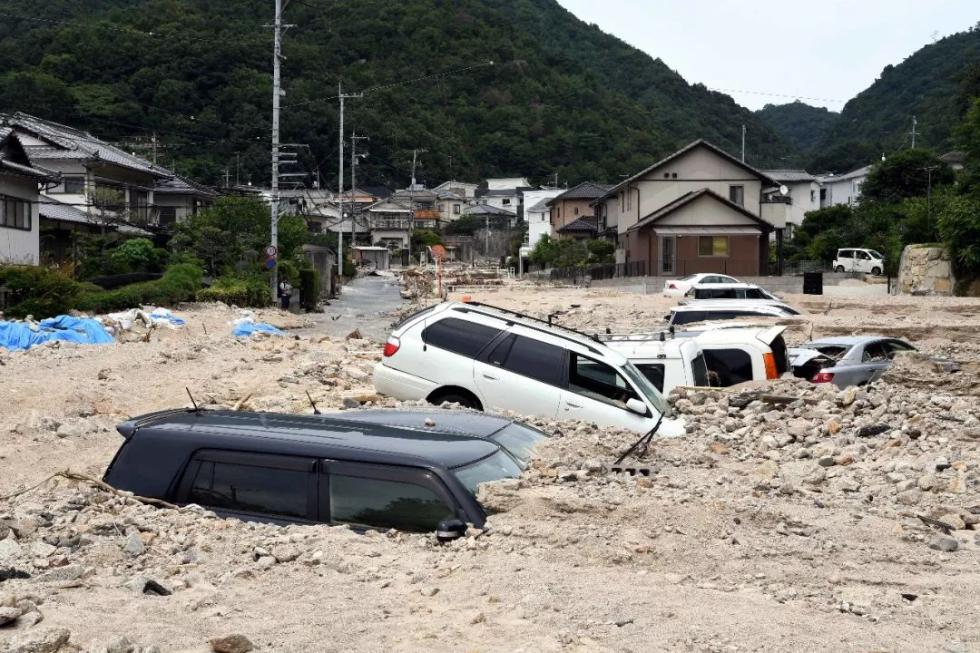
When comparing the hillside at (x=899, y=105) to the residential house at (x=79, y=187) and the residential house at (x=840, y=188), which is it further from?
the residential house at (x=79, y=187)

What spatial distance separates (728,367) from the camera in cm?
1531

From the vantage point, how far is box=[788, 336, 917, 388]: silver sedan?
15.8 m

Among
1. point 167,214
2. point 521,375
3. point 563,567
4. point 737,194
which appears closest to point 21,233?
point 167,214

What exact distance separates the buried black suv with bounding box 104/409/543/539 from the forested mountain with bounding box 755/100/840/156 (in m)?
152

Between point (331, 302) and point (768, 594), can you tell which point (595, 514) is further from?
point (331, 302)

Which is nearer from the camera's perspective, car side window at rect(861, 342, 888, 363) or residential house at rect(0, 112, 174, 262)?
Answer: car side window at rect(861, 342, 888, 363)

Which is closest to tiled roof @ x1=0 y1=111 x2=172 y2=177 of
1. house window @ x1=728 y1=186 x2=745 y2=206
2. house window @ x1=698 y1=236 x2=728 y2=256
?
house window @ x1=698 y1=236 x2=728 y2=256

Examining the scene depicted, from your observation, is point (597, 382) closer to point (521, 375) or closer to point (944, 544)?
point (521, 375)

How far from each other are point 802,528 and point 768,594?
5.41 ft

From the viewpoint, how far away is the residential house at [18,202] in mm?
33500

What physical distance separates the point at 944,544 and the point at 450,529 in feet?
11.6

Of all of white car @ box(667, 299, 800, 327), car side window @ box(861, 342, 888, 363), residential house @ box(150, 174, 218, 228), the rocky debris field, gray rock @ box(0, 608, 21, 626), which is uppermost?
residential house @ box(150, 174, 218, 228)

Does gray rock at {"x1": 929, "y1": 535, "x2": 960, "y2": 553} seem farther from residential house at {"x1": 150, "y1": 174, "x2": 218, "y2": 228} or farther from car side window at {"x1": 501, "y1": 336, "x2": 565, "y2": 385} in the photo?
residential house at {"x1": 150, "y1": 174, "x2": 218, "y2": 228}

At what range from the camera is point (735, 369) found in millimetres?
15266
